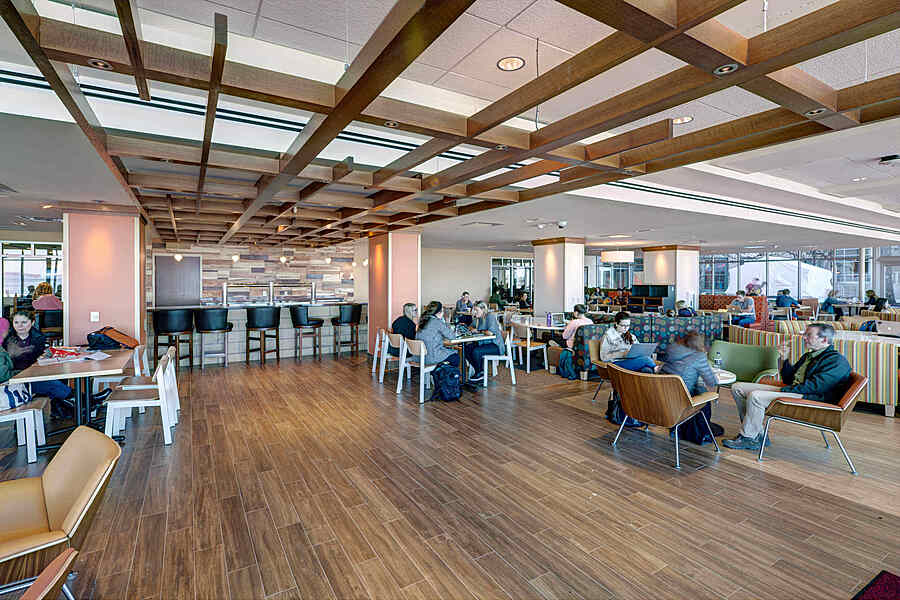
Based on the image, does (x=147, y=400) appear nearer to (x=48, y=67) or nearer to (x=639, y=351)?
(x=48, y=67)

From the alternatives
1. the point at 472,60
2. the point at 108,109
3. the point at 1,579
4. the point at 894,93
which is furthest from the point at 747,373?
the point at 108,109

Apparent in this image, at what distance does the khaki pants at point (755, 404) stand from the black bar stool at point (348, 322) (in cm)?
667

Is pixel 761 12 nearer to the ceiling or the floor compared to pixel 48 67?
nearer to the ceiling

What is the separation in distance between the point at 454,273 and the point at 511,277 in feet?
9.67

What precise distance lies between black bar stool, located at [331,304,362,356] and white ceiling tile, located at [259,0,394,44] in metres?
6.56

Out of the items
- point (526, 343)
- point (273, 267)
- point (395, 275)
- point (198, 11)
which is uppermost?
point (198, 11)

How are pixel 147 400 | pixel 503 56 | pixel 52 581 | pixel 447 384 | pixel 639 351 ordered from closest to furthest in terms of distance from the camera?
pixel 52 581
pixel 503 56
pixel 147 400
pixel 639 351
pixel 447 384

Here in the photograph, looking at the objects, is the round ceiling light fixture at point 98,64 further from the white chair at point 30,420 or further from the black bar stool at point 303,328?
the black bar stool at point 303,328

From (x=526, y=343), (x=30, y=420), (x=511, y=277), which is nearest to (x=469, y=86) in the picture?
(x=30, y=420)

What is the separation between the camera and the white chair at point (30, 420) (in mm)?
3613

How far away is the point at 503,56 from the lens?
307 cm

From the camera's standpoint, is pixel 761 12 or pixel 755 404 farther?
pixel 755 404

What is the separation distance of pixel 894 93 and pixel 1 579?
13.9ft

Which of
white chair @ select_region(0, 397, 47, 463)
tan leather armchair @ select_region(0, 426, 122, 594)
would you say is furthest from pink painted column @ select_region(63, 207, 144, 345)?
tan leather armchair @ select_region(0, 426, 122, 594)
